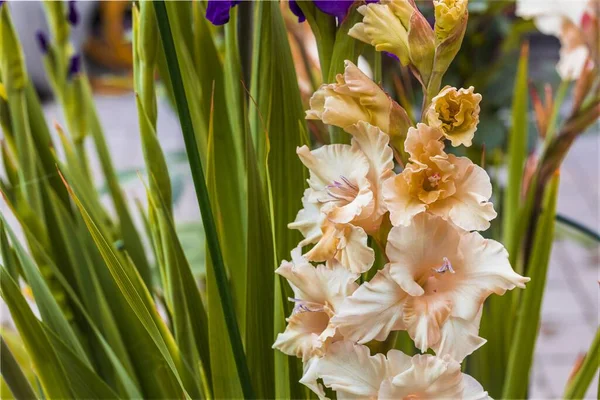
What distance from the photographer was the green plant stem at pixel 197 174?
0.27 metres

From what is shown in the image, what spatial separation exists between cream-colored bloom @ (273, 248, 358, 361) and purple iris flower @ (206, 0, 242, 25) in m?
0.11

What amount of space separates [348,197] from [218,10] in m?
0.11

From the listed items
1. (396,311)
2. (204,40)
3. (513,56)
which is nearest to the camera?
(396,311)

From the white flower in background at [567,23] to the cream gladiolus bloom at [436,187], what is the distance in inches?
13.7

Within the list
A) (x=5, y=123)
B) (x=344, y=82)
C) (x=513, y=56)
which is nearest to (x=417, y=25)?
(x=344, y=82)

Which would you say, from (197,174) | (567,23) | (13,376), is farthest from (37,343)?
(567,23)

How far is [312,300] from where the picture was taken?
0.95 feet

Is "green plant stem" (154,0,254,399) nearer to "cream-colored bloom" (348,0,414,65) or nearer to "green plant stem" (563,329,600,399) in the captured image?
"cream-colored bloom" (348,0,414,65)

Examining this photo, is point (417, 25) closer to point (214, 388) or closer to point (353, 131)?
point (353, 131)

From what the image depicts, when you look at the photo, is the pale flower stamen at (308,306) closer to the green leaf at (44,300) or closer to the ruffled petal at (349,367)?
the ruffled petal at (349,367)

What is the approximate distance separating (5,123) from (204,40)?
0.12 metres

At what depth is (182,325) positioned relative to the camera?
38cm

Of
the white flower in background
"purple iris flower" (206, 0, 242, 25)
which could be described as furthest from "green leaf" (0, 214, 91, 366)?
the white flower in background

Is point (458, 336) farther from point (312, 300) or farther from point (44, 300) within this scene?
point (44, 300)
